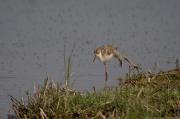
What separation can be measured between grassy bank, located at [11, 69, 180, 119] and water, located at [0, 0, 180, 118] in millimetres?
804

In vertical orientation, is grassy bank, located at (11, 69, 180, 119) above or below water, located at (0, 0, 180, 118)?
below

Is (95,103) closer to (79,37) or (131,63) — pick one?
(131,63)

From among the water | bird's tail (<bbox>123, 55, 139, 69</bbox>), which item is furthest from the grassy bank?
bird's tail (<bbox>123, 55, 139, 69</bbox>)

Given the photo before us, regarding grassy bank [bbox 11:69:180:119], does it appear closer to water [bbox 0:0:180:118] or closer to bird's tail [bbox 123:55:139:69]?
water [bbox 0:0:180:118]

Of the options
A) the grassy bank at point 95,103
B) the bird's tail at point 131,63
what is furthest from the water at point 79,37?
the grassy bank at point 95,103

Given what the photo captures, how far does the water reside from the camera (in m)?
10.3

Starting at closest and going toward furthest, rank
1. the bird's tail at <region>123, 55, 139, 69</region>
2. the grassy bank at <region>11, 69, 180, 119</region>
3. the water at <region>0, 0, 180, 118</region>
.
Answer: the grassy bank at <region>11, 69, 180, 119</region>
the bird's tail at <region>123, 55, 139, 69</region>
the water at <region>0, 0, 180, 118</region>

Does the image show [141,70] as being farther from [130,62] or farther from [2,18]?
[2,18]

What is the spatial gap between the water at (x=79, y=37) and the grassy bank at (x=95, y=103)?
0.80 meters

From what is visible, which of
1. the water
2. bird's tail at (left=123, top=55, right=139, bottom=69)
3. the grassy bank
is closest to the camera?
the grassy bank

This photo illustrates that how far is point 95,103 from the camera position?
776 centimetres

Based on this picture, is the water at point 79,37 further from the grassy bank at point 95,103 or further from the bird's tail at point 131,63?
the grassy bank at point 95,103

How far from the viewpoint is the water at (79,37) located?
406 inches

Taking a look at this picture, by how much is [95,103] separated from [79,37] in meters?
5.12
